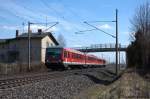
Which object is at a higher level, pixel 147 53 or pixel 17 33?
pixel 17 33

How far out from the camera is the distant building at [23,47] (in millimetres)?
77812

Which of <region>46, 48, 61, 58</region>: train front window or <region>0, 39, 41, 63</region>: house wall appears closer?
<region>46, 48, 61, 58</region>: train front window

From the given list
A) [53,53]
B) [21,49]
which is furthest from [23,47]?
[53,53]

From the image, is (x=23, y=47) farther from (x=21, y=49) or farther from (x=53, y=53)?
(x=53, y=53)

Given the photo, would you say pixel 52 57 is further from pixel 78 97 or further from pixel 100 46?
pixel 100 46

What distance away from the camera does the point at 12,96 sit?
16719 mm

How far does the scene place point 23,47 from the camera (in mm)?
78938

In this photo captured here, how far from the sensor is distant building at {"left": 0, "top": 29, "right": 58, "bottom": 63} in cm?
7781

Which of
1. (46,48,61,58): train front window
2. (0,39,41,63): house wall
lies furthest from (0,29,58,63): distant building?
(46,48,61,58): train front window

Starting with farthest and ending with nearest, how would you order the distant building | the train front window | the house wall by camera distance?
1. the distant building
2. the house wall
3. the train front window

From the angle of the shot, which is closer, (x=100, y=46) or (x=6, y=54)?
(x=6, y=54)

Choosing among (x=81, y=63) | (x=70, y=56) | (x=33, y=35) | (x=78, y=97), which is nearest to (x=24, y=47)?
(x=33, y=35)

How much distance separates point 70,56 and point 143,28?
39.8 ft

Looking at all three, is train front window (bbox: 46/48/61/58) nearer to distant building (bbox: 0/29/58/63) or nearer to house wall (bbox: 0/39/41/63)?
distant building (bbox: 0/29/58/63)
